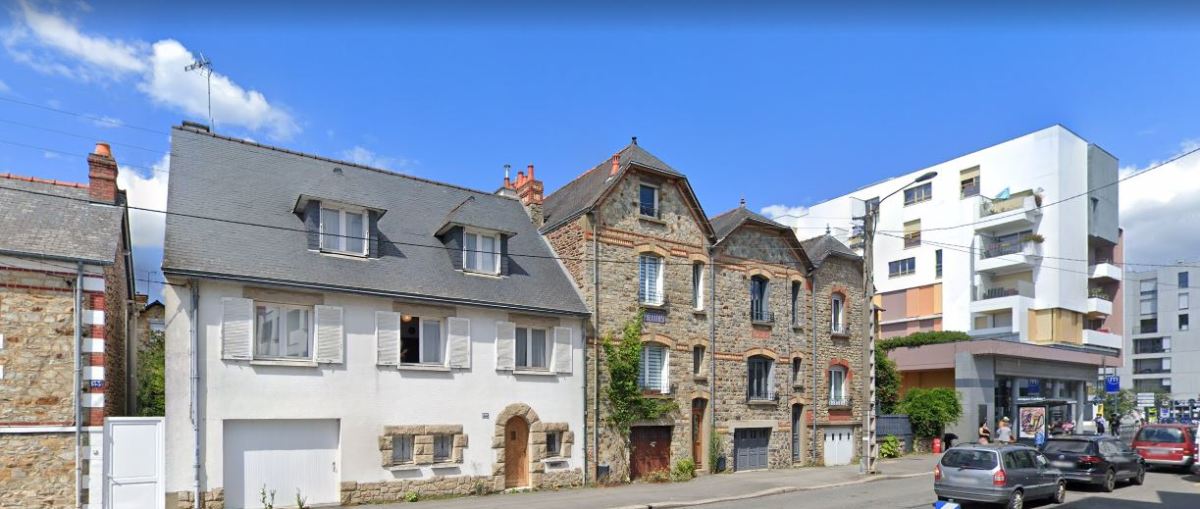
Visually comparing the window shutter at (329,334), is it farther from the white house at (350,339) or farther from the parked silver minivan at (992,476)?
the parked silver minivan at (992,476)

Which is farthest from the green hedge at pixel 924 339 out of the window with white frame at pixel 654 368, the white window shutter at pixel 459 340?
the white window shutter at pixel 459 340

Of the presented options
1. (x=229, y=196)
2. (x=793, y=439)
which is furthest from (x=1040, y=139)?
(x=229, y=196)

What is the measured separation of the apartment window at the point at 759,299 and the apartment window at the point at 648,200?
4.64 meters

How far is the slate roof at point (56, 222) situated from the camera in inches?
571

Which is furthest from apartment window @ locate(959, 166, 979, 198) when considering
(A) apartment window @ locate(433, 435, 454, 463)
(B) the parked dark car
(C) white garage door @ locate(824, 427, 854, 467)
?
(A) apartment window @ locate(433, 435, 454, 463)

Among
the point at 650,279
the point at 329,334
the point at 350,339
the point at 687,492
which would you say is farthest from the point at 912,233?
the point at 329,334

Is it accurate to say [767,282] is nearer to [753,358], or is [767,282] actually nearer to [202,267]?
[753,358]

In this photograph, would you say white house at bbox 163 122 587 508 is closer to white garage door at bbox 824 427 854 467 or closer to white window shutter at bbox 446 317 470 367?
white window shutter at bbox 446 317 470 367

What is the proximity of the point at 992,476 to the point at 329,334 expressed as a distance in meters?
14.6

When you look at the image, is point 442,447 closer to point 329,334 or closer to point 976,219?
point 329,334

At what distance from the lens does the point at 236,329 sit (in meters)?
16.5

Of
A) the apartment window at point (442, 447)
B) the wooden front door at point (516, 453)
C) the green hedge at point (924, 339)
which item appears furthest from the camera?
the green hedge at point (924, 339)

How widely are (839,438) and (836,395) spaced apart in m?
1.58

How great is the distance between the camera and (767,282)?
26.6 metres
